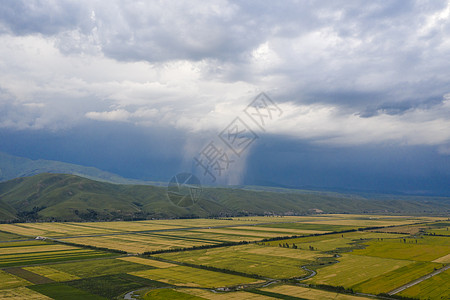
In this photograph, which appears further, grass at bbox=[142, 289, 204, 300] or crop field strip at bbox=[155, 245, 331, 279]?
crop field strip at bbox=[155, 245, 331, 279]

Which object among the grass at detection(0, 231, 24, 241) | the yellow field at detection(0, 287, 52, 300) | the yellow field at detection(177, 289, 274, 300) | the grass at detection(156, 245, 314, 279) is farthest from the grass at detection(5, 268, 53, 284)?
the grass at detection(0, 231, 24, 241)

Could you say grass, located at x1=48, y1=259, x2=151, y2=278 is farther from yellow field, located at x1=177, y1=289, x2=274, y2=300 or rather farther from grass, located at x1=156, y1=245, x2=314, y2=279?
yellow field, located at x1=177, y1=289, x2=274, y2=300

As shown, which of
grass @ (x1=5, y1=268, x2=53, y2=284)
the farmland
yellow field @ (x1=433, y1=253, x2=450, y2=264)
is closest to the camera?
the farmland

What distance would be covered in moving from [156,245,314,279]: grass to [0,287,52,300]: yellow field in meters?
49.8

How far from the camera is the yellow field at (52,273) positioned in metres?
91.2

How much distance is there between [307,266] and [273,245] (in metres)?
47.7

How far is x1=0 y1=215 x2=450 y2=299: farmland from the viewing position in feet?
263

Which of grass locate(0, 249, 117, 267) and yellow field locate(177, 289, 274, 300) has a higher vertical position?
grass locate(0, 249, 117, 267)

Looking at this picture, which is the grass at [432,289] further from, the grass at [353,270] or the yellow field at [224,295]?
the yellow field at [224,295]

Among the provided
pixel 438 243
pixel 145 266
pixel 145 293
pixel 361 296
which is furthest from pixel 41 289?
pixel 438 243

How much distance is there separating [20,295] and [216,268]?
5228cm

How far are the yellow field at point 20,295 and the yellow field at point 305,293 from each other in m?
51.2

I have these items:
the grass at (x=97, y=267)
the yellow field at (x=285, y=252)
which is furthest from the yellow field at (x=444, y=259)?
the grass at (x=97, y=267)

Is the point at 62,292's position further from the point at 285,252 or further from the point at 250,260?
the point at 285,252
